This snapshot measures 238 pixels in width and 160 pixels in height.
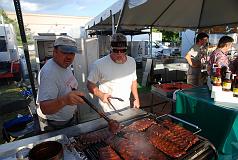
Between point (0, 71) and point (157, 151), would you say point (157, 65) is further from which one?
point (0, 71)

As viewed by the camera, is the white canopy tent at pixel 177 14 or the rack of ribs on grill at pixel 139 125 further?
the white canopy tent at pixel 177 14

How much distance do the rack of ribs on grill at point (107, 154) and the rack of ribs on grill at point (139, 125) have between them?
0.37 m

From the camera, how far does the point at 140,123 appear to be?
84.4 inches

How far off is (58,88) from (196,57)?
4761 millimetres

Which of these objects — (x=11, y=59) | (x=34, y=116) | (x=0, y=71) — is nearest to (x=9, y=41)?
(x=11, y=59)

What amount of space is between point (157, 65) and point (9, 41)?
10089mm

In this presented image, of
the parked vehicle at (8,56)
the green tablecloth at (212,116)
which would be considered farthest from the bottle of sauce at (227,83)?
the parked vehicle at (8,56)

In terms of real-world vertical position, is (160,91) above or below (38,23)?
below

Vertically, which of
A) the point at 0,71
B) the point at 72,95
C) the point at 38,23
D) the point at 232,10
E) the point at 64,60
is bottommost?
the point at 0,71

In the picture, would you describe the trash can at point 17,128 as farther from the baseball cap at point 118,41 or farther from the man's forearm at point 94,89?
the baseball cap at point 118,41

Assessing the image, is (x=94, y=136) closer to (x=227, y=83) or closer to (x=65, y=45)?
(x=65, y=45)

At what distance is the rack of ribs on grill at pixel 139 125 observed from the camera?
6.71ft

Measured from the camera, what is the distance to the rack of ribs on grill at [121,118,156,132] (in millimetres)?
2045

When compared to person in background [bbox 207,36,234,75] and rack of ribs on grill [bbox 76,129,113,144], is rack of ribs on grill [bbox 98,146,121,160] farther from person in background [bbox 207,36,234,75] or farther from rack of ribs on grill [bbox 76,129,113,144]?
person in background [bbox 207,36,234,75]
